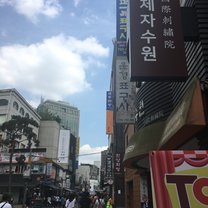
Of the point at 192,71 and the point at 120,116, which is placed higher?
the point at 120,116

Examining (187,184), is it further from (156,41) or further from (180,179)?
(156,41)

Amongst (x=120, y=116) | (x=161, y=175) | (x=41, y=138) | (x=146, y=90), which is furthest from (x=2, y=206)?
(x=41, y=138)

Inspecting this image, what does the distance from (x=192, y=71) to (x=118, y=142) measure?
32.7 metres

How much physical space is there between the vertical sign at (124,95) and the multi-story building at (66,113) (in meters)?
99.5

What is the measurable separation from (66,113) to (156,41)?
11681 centimetres

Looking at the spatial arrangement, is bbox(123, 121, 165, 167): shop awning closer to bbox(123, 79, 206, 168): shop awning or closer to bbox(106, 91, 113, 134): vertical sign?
bbox(123, 79, 206, 168): shop awning

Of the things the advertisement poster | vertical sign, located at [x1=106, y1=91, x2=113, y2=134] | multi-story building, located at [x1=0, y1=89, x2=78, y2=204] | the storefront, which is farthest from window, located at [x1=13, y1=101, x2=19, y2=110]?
the advertisement poster

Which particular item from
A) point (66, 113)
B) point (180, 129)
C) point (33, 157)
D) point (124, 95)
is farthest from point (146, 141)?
point (66, 113)

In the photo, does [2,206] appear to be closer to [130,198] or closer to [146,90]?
[146,90]

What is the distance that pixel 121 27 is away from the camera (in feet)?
57.1

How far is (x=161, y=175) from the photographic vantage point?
2889mm

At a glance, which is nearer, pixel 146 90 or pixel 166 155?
pixel 166 155

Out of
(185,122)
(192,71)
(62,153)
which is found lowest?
(185,122)

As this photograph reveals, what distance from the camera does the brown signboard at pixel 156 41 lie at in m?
7.86
